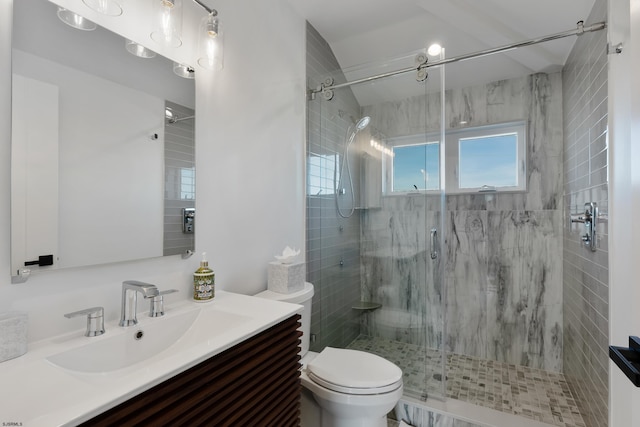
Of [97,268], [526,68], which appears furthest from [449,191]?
[97,268]

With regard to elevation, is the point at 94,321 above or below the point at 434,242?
below

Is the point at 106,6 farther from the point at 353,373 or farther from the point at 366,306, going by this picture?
the point at 366,306

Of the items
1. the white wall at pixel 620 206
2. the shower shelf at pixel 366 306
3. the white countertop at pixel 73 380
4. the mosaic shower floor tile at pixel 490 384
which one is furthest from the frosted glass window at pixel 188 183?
the white wall at pixel 620 206

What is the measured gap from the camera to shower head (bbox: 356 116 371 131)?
2.29m

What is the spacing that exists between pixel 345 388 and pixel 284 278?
0.59 meters

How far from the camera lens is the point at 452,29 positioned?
2279 millimetres

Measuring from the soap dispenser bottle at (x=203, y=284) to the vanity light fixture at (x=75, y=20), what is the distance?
2.95 ft

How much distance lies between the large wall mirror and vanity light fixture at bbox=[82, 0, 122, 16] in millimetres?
63

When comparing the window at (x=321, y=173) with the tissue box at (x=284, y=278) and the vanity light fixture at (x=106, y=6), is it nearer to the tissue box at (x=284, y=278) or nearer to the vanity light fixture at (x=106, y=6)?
the tissue box at (x=284, y=278)

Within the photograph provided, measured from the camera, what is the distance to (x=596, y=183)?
1.64 metres

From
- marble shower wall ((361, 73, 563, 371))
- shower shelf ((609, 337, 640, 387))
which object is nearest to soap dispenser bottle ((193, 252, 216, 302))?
shower shelf ((609, 337, 640, 387))

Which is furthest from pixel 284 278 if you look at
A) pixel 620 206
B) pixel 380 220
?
pixel 620 206

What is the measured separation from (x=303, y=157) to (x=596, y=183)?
5.58 feet

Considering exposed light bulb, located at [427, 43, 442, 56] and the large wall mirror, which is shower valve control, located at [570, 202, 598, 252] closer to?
exposed light bulb, located at [427, 43, 442, 56]
